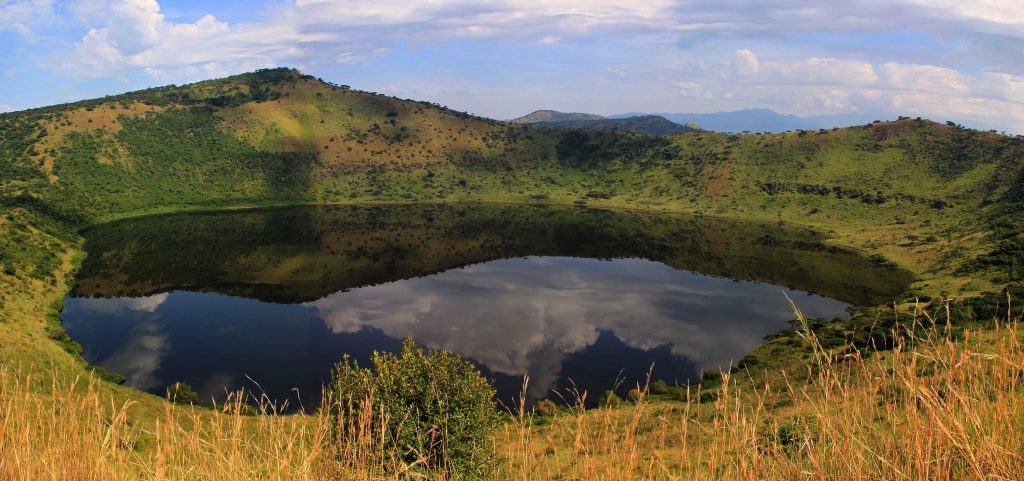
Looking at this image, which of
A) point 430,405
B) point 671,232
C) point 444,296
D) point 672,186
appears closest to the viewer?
point 430,405

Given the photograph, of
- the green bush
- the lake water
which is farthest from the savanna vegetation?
the lake water

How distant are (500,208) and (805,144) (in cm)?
11437

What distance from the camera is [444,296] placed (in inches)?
3403

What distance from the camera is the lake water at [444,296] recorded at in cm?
5894

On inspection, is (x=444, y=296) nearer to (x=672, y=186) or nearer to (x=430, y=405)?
(x=430, y=405)

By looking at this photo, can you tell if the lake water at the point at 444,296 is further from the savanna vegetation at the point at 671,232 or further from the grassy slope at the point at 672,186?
the grassy slope at the point at 672,186

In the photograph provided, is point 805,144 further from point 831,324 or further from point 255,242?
point 255,242

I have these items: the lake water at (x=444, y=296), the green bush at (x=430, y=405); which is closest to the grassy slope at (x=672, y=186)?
the lake water at (x=444, y=296)

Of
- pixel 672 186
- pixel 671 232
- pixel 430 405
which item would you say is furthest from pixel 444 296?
pixel 672 186

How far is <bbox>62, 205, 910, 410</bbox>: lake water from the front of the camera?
58.9m

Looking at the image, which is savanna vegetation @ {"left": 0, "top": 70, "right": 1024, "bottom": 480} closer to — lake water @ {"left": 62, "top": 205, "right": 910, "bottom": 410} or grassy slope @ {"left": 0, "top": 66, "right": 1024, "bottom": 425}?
grassy slope @ {"left": 0, "top": 66, "right": 1024, "bottom": 425}

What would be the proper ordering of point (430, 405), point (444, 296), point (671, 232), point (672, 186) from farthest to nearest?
point (672, 186)
point (671, 232)
point (444, 296)
point (430, 405)

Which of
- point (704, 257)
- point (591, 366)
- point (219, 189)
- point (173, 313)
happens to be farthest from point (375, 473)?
point (219, 189)

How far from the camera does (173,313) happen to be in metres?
75.1
